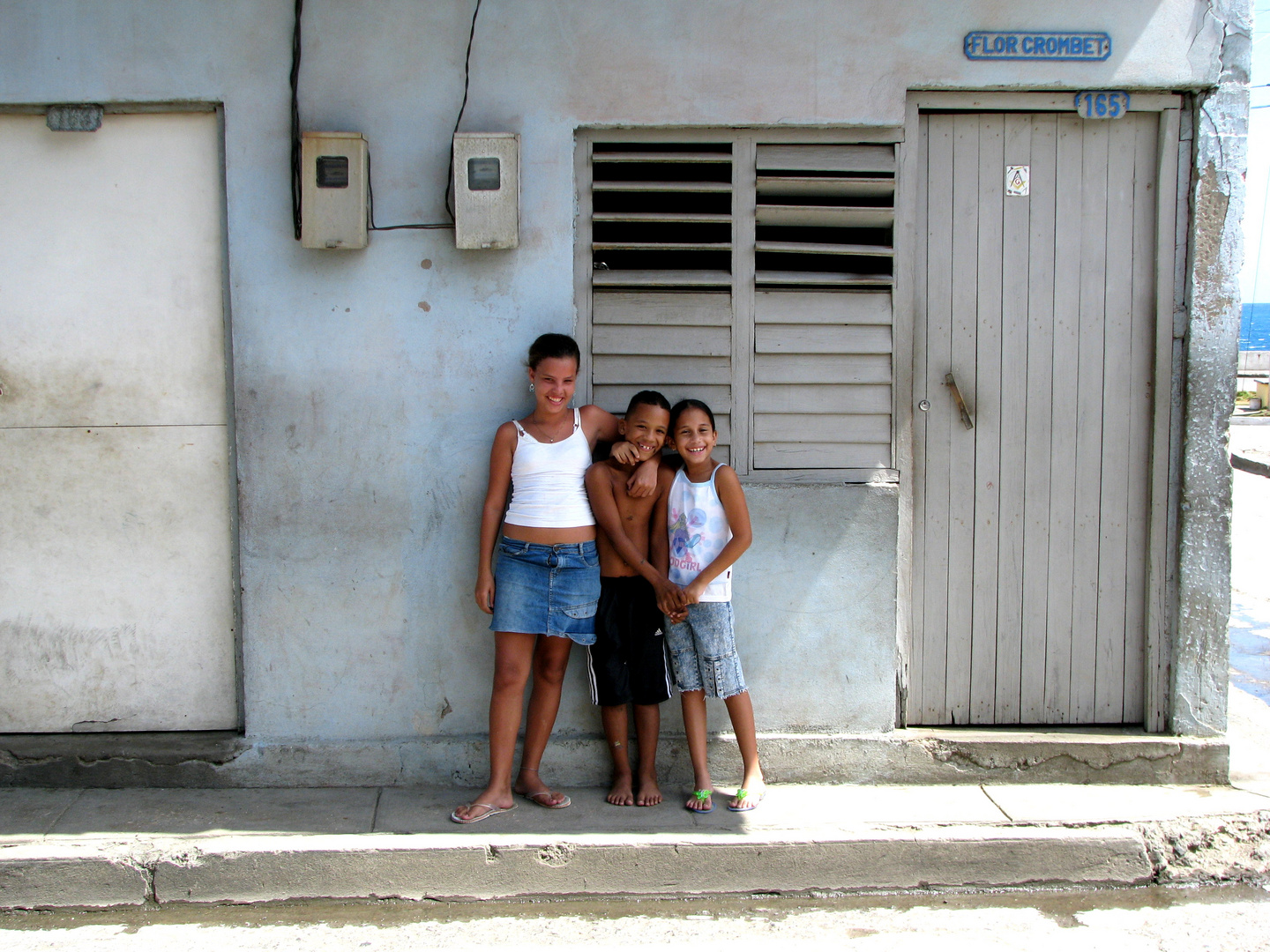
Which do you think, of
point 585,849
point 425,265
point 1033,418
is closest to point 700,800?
point 585,849

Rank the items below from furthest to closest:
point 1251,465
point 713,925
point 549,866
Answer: point 1251,465 → point 549,866 → point 713,925

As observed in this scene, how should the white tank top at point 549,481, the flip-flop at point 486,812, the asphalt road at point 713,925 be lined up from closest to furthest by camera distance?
the asphalt road at point 713,925
the flip-flop at point 486,812
the white tank top at point 549,481

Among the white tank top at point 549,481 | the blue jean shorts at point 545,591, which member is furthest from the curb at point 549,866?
the white tank top at point 549,481

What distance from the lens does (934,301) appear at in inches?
171

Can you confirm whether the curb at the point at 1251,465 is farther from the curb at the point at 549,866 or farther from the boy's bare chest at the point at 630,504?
the boy's bare chest at the point at 630,504

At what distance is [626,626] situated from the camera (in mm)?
4184

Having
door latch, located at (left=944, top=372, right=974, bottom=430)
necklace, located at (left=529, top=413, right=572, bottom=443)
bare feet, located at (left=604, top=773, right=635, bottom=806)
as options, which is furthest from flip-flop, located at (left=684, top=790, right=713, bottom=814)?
door latch, located at (left=944, top=372, right=974, bottom=430)

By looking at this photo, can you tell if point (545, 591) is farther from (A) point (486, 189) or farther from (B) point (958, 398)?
(B) point (958, 398)

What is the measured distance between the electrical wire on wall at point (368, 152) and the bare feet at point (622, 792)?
227 cm

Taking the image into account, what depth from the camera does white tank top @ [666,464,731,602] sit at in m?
4.07

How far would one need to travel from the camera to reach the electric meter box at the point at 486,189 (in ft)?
13.1

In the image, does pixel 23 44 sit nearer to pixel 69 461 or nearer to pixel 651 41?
pixel 69 461

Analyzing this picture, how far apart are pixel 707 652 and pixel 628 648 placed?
0.32 metres

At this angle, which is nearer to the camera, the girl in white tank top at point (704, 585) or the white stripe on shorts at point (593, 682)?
the girl in white tank top at point (704, 585)
